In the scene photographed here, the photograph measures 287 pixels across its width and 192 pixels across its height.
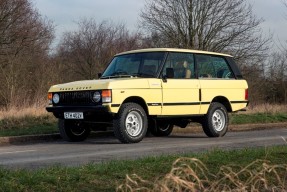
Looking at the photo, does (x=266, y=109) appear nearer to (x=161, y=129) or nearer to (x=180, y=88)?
(x=161, y=129)

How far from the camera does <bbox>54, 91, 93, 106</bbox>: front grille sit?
10.9 metres

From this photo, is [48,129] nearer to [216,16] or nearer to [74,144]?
[74,144]

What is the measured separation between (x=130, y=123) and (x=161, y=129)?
2858 millimetres

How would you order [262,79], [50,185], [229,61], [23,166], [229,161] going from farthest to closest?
[262,79]
[229,61]
[23,166]
[229,161]
[50,185]

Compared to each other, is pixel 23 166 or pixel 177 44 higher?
pixel 177 44

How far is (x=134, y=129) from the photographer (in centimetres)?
1112

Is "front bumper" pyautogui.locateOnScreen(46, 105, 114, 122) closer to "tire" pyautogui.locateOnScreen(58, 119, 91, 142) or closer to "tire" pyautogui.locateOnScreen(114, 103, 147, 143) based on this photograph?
"tire" pyautogui.locateOnScreen(114, 103, 147, 143)

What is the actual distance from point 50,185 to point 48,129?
8.61 metres

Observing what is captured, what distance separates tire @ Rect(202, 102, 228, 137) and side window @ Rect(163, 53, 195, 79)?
3.47ft

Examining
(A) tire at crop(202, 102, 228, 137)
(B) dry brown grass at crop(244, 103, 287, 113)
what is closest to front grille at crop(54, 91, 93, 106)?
(A) tire at crop(202, 102, 228, 137)

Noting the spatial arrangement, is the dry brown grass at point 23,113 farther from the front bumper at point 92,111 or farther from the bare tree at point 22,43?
the bare tree at point 22,43

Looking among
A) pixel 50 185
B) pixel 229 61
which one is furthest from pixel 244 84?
pixel 50 185

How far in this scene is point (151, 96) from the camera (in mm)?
11414

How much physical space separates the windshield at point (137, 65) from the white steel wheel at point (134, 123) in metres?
1.11
